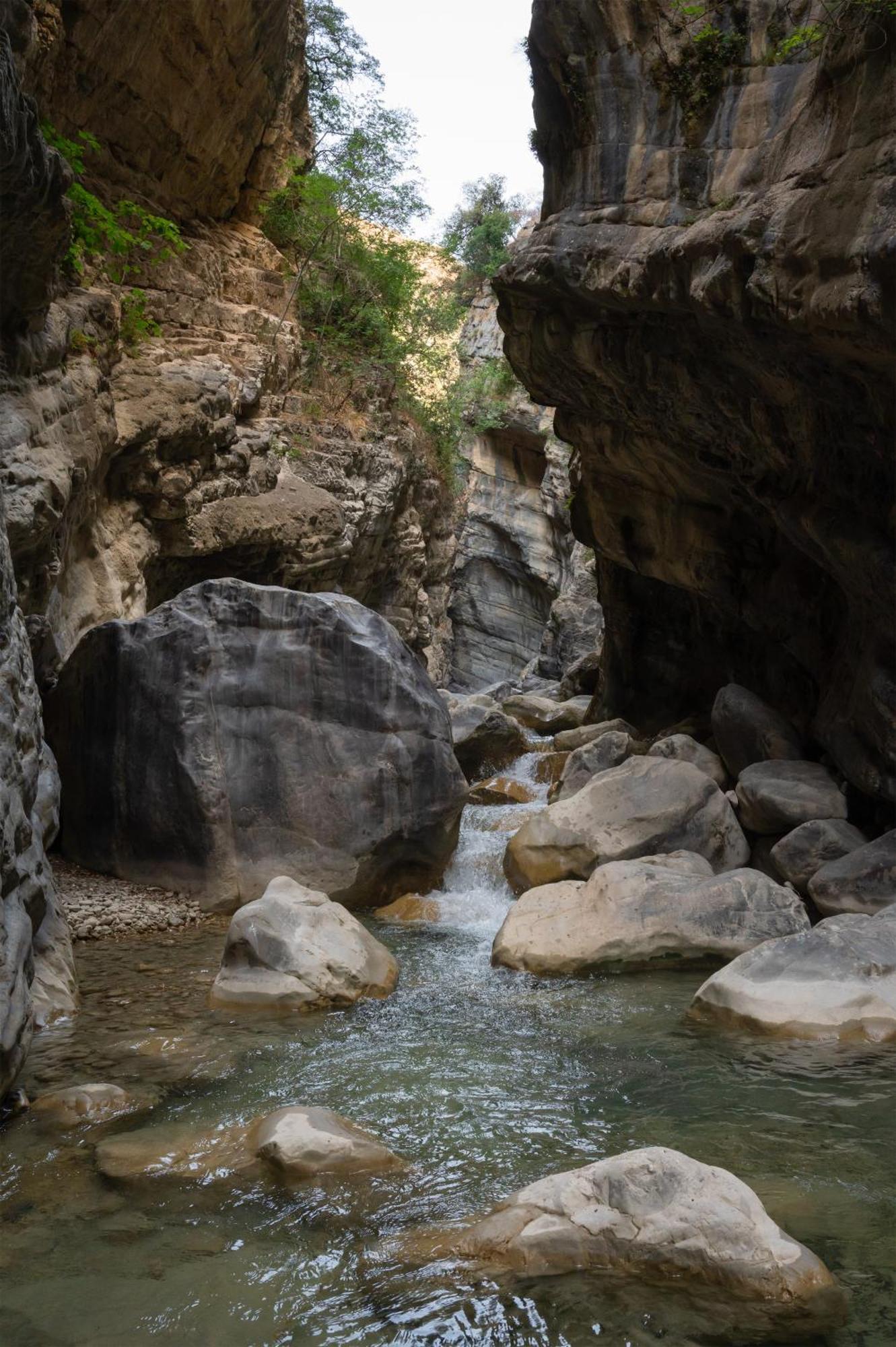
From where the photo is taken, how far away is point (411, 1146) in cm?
441

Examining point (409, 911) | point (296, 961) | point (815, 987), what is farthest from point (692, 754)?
point (296, 961)

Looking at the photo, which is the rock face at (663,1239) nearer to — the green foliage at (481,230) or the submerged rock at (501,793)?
the submerged rock at (501,793)

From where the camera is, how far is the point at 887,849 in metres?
7.74

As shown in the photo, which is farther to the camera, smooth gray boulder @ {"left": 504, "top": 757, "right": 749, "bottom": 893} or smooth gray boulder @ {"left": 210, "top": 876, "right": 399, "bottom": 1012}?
smooth gray boulder @ {"left": 504, "top": 757, "right": 749, "bottom": 893}

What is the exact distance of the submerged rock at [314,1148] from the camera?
408 centimetres

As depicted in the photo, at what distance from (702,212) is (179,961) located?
24.2 ft

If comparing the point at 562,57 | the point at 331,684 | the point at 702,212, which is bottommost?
the point at 331,684

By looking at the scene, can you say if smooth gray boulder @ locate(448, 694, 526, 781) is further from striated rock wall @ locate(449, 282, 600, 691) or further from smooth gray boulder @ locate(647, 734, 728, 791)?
striated rock wall @ locate(449, 282, 600, 691)

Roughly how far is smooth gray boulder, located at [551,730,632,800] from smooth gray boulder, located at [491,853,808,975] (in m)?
4.56

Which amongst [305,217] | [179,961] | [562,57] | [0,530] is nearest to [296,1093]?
[179,961]

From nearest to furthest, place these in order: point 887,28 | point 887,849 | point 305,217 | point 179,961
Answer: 1. point 887,28
2. point 179,961
3. point 887,849
4. point 305,217

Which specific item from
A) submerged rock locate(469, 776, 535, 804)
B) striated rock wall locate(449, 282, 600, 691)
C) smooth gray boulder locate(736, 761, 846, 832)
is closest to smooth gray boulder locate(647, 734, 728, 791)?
smooth gray boulder locate(736, 761, 846, 832)

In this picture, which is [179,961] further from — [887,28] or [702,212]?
[887,28]

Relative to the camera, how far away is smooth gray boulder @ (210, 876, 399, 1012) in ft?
20.6
